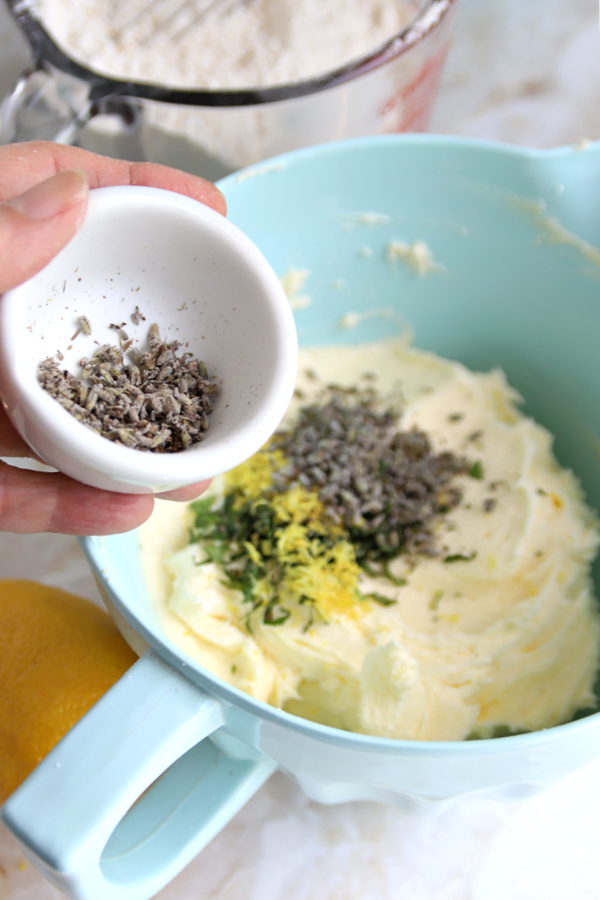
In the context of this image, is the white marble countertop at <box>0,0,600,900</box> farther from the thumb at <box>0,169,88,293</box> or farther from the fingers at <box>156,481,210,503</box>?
the thumb at <box>0,169,88,293</box>

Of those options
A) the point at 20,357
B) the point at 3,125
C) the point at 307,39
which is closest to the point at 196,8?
the point at 307,39

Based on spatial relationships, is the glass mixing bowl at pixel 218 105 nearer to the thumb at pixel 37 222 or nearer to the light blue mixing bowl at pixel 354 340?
the light blue mixing bowl at pixel 354 340

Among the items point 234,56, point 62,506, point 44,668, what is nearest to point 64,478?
point 62,506

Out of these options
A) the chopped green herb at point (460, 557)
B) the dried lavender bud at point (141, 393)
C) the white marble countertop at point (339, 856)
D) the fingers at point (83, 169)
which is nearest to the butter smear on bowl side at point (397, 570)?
the chopped green herb at point (460, 557)

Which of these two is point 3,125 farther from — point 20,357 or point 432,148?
point 20,357

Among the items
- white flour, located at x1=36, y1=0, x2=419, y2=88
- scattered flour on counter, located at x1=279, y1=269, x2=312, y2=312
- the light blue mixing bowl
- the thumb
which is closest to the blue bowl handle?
the light blue mixing bowl

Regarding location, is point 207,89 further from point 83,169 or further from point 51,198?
point 51,198

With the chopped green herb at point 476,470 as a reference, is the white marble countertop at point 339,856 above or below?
below
